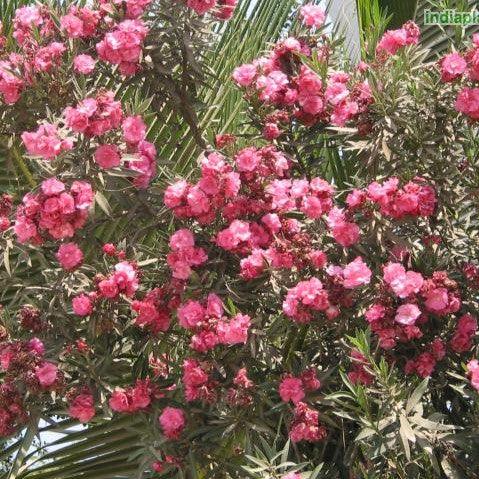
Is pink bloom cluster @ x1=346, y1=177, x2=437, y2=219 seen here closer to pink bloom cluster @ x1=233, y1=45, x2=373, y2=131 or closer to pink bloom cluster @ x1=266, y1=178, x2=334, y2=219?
pink bloom cluster @ x1=266, y1=178, x2=334, y2=219

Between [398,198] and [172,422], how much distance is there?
916mm

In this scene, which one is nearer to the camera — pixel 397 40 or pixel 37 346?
pixel 37 346

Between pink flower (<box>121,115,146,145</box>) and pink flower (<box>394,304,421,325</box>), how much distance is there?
0.95 meters

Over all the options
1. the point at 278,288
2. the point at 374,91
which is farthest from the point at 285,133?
the point at 278,288

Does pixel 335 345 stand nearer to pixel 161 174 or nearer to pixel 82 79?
pixel 161 174

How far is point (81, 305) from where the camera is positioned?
2.72 metres

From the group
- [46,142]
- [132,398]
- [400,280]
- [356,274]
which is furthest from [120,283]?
[400,280]

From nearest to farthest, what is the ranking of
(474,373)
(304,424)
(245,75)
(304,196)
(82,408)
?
(474,373) < (304,424) < (82,408) < (304,196) < (245,75)

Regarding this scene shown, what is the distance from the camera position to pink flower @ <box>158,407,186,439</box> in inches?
106

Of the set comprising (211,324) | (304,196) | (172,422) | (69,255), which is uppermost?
(304,196)

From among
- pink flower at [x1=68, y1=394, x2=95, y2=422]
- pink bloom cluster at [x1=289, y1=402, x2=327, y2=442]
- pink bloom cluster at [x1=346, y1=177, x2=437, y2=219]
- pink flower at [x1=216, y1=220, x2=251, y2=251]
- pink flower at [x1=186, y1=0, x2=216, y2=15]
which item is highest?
pink flower at [x1=186, y1=0, x2=216, y2=15]

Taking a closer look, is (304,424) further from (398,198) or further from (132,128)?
(132,128)

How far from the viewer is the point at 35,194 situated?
8.89 feet

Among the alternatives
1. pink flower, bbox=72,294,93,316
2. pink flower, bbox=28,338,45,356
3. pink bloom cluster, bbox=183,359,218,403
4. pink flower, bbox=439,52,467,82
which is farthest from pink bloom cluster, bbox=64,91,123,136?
pink flower, bbox=439,52,467,82
